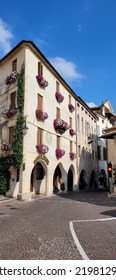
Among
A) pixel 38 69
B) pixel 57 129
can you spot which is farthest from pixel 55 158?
pixel 38 69

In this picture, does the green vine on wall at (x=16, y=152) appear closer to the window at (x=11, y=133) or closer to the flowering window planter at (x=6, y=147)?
the flowering window planter at (x=6, y=147)

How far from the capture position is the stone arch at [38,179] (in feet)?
67.0

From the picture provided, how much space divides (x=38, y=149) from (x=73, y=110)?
11010mm

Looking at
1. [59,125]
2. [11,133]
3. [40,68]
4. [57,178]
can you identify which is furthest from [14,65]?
[57,178]

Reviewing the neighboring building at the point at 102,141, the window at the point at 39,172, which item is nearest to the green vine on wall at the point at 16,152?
the window at the point at 39,172

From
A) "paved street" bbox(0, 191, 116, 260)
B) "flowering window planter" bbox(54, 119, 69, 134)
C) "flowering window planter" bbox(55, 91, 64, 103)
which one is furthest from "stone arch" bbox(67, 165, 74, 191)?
"paved street" bbox(0, 191, 116, 260)

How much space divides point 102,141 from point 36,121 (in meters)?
24.3

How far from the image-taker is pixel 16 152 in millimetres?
16781

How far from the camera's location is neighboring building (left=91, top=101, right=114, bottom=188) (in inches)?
1529

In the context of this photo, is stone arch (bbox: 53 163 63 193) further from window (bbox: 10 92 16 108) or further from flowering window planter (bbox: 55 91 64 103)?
window (bbox: 10 92 16 108)

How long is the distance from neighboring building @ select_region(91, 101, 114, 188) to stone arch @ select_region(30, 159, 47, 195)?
18.5 meters

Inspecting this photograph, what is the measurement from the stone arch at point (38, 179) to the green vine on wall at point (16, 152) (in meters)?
3.44

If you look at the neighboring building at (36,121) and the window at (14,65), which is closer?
the neighboring building at (36,121)
